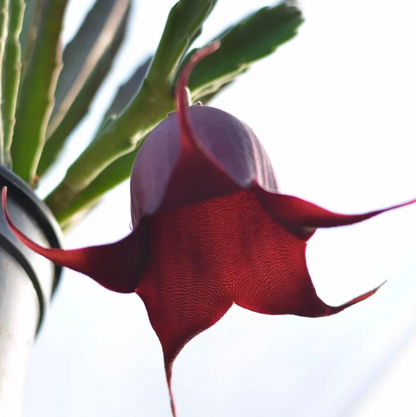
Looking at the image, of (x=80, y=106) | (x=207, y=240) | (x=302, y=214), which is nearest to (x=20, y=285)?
(x=207, y=240)

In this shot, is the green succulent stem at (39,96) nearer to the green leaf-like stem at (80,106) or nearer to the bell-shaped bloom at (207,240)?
the green leaf-like stem at (80,106)

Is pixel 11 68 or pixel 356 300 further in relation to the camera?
pixel 11 68

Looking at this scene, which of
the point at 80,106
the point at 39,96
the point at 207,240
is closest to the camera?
the point at 207,240

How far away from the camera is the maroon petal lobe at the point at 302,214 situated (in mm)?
463

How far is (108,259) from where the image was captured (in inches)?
20.7

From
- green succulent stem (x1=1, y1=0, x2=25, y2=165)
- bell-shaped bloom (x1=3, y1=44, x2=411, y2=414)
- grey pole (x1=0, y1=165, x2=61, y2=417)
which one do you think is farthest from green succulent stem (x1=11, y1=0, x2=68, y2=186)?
bell-shaped bloom (x1=3, y1=44, x2=411, y2=414)

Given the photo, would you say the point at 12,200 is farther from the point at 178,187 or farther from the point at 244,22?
the point at 244,22

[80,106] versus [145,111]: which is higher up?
[145,111]

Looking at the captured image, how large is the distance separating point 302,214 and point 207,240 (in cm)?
17

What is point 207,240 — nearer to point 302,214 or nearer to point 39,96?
point 302,214

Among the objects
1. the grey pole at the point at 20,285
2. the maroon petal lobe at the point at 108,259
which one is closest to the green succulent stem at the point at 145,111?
the grey pole at the point at 20,285

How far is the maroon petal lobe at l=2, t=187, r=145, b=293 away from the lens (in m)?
0.49

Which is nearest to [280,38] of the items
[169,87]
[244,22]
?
[244,22]

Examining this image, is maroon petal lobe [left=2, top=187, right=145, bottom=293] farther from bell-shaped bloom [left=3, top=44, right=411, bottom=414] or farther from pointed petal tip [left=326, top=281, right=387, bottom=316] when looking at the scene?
pointed petal tip [left=326, top=281, right=387, bottom=316]
